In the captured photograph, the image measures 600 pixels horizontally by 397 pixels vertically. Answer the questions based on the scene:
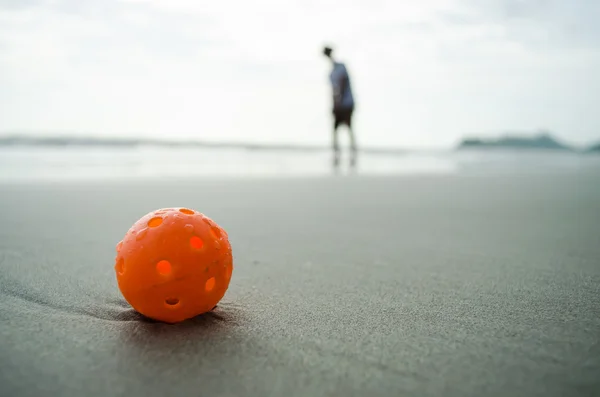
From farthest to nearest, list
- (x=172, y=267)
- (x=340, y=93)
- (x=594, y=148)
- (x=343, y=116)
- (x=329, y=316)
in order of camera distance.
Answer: (x=594, y=148) → (x=343, y=116) → (x=340, y=93) → (x=329, y=316) → (x=172, y=267)

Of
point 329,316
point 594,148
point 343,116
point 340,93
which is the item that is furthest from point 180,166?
point 594,148

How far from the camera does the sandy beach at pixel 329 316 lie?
0.96m

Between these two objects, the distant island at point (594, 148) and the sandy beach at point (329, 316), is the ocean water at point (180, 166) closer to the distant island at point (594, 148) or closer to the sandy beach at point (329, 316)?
the sandy beach at point (329, 316)

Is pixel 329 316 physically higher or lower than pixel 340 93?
lower

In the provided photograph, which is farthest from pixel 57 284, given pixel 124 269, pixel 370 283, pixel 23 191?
pixel 23 191

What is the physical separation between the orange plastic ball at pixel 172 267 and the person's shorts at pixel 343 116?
7.50 meters

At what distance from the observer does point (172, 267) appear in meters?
1.22

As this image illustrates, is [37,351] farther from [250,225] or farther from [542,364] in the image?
[250,225]

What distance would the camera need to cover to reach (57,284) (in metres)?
1.62

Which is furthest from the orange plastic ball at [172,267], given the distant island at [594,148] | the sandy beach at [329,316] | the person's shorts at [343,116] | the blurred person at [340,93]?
the distant island at [594,148]

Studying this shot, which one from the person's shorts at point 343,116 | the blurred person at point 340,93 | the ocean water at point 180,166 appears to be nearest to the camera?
the ocean water at point 180,166

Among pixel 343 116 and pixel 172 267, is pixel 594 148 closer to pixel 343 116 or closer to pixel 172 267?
pixel 343 116

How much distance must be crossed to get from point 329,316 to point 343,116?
7536 mm

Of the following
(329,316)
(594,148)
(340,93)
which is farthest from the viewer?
(594,148)
